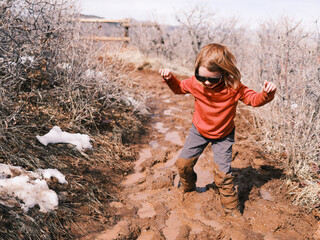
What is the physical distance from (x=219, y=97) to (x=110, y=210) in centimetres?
145

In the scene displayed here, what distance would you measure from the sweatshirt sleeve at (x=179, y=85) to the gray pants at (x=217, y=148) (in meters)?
0.38

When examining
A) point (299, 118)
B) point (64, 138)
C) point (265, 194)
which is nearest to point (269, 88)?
point (299, 118)

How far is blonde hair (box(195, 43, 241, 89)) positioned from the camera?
218cm

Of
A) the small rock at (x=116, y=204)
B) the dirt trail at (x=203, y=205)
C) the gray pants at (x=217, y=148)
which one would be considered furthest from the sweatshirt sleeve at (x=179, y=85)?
the small rock at (x=116, y=204)

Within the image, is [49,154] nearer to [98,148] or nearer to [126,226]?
[98,148]

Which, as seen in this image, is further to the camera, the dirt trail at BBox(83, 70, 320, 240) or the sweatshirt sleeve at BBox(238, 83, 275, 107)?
the dirt trail at BBox(83, 70, 320, 240)

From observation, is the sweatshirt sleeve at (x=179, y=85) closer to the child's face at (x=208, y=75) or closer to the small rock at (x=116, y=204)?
the child's face at (x=208, y=75)

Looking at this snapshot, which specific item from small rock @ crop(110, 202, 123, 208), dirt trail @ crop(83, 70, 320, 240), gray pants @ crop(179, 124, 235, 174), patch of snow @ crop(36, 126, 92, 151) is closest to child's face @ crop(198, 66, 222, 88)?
gray pants @ crop(179, 124, 235, 174)

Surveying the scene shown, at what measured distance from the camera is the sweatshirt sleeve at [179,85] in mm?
2449

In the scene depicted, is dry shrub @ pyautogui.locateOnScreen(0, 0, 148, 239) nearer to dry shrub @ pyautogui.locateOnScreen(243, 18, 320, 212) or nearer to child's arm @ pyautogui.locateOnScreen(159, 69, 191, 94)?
child's arm @ pyautogui.locateOnScreen(159, 69, 191, 94)

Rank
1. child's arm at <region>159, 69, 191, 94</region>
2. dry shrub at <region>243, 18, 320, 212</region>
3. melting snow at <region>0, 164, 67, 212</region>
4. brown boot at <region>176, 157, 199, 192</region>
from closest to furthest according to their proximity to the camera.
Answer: melting snow at <region>0, 164, 67, 212</region> → child's arm at <region>159, 69, 191, 94</region> → brown boot at <region>176, 157, 199, 192</region> → dry shrub at <region>243, 18, 320, 212</region>

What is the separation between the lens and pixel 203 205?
8.75 ft

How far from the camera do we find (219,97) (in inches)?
91.4

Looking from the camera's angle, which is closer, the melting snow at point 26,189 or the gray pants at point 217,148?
the melting snow at point 26,189
